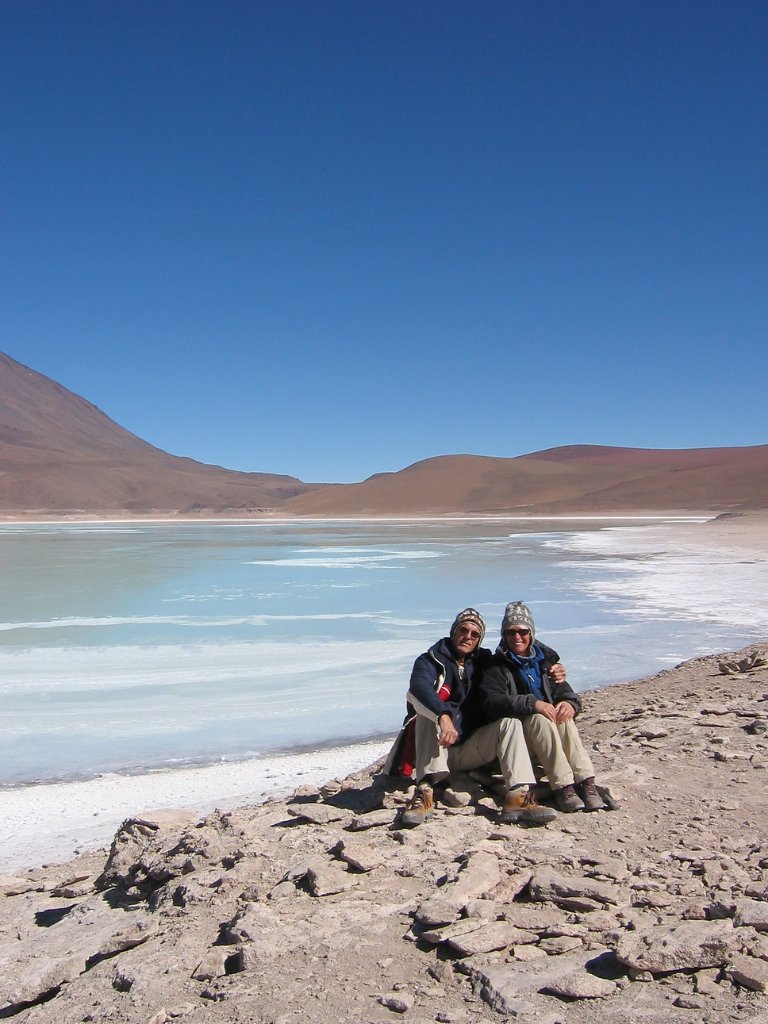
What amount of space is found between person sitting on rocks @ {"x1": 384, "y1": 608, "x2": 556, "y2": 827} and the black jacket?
0.05m

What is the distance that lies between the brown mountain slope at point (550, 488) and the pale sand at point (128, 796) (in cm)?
7825

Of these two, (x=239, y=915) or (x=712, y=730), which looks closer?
(x=239, y=915)

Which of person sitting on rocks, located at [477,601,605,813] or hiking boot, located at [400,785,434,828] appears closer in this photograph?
hiking boot, located at [400,785,434,828]

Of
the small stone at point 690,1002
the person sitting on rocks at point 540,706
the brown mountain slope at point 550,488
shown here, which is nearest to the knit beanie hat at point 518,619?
the person sitting on rocks at point 540,706

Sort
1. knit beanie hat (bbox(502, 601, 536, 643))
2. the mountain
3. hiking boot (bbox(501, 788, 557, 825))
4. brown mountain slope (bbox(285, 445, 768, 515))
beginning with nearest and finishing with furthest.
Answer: hiking boot (bbox(501, 788, 557, 825)) < knit beanie hat (bbox(502, 601, 536, 643)) < brown mountain slope (bbox(285, 445, 768, 515)) < the mountain

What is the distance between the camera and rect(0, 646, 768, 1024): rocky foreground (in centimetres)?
238

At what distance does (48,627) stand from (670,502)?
8570cm

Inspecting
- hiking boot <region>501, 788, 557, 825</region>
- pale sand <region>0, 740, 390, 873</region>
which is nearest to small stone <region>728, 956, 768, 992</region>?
hiking boot <region>501, 788, 557, 825</region>

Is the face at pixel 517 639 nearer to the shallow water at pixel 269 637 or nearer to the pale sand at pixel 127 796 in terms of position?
the pale sand at pixel 127 796

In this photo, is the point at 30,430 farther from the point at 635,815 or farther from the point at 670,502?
the point at 635,815

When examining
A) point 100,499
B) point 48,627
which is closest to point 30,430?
point 100,499

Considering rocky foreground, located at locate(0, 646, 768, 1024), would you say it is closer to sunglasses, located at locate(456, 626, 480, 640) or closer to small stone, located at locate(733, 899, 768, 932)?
small stone, located at locate(733, 899, 768, 932)

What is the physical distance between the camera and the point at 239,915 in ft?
9.43

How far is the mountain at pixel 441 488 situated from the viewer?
3644 inches
